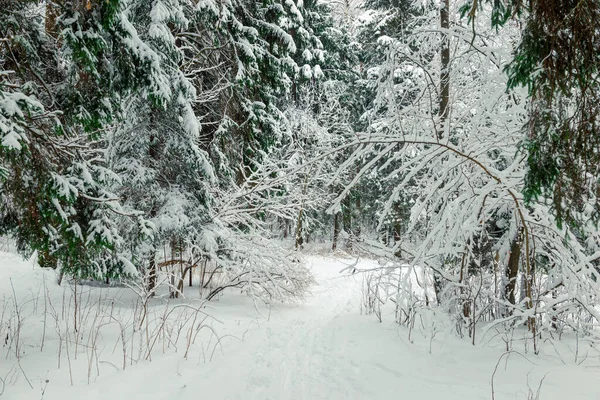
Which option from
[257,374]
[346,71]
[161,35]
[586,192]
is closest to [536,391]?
[586,192]

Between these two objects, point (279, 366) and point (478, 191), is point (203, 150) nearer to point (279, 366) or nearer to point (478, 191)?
point (279, 366)

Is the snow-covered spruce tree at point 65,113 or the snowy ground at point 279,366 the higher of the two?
the snow-covered spruce tree at point 65,113

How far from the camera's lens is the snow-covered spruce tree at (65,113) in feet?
11.3

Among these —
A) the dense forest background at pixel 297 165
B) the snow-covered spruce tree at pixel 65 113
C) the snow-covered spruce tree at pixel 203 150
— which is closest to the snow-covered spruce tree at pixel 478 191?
the dense forest background at pixel 297 165

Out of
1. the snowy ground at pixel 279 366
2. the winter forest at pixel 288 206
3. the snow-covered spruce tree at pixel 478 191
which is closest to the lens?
the winter forest at pixel 288 206

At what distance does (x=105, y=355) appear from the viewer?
3.85 meters

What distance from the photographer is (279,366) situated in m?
4.09

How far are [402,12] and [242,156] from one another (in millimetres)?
Result: 6854

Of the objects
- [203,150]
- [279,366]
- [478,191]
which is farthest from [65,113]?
[478,191]

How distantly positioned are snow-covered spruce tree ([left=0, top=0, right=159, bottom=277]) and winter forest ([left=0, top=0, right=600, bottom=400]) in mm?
25

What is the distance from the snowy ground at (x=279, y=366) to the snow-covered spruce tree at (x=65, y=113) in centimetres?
106

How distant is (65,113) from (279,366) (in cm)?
376

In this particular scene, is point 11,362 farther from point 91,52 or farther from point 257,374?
point 91,52

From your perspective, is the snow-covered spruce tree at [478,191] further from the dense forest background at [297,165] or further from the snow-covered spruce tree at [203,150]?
the snow-covered spruce tree at [203,150]
